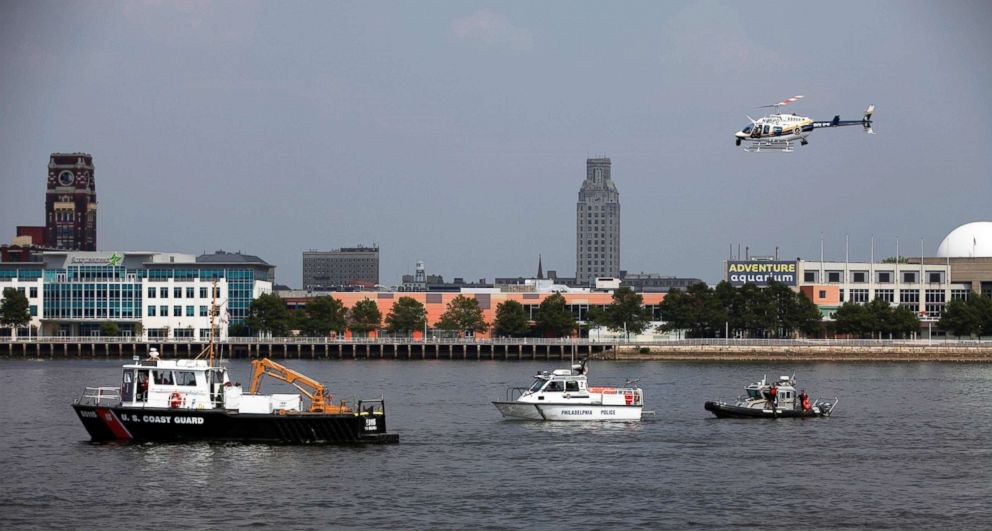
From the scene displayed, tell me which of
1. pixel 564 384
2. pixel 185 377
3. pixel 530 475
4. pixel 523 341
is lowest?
pixel 530 475

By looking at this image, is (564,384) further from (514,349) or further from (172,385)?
(514,349)

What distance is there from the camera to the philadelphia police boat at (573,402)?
84750 mm

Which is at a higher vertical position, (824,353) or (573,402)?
(824,353)

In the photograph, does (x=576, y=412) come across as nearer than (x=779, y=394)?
Yes

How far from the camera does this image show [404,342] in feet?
629

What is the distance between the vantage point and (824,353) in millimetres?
179625

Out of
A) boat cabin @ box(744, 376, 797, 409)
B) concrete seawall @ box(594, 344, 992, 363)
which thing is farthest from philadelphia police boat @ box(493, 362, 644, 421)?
concrete seawall @ box(594, 344, 992, 363)

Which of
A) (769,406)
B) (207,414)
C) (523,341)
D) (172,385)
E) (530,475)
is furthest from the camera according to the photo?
(523,341)

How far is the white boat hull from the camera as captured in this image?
278 ft

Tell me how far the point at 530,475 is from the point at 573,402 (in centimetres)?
2111

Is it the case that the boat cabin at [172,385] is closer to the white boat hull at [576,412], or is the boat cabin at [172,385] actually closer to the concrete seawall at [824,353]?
the white boat hull at [576,412]

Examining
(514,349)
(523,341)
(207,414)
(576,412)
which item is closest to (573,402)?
(576,412)

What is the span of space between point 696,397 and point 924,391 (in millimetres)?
22442

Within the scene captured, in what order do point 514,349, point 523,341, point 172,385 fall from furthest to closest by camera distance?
1. point 514,349
2. point 523,341
3. point 172,385
